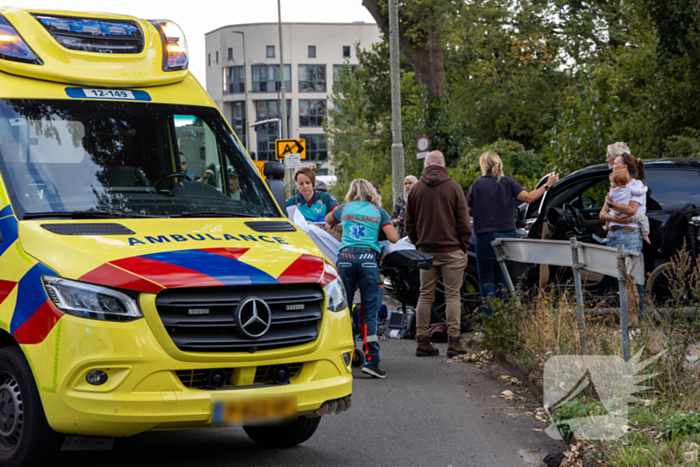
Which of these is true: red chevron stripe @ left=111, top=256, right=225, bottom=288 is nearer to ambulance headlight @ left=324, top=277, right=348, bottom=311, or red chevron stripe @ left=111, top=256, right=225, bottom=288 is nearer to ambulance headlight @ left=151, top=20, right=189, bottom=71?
ambulance headlight @ left=324, top=277, right=348, bottom=311

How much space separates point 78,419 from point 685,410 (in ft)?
11.4

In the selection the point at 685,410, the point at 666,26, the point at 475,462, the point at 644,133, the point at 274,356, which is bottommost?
the point at 475,462

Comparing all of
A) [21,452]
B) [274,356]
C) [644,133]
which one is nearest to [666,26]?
[644,133]

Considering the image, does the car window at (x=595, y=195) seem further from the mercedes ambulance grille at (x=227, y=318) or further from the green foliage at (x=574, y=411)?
the mercedes ambulance grille at (x=227, y=318)

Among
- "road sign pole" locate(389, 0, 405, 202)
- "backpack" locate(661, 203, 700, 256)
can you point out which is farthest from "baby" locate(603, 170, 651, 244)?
"road sign pole" locate(389, 0, 405, 202)

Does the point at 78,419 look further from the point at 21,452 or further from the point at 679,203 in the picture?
the point at 679,203

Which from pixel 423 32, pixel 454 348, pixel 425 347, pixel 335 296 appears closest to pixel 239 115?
pixel 423 32

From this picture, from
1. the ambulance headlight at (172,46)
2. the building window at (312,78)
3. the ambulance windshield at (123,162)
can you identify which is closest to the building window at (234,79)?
the building window at (312,78)

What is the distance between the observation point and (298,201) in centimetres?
1008

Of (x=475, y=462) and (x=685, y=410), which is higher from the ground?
(x=685, y=410)

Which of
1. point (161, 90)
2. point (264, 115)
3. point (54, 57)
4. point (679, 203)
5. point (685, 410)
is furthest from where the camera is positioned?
point (264, 115)

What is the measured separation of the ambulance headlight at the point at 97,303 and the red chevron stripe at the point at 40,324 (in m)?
0.05

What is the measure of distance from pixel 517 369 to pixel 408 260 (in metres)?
1.45

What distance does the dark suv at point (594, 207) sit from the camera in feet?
29.3
